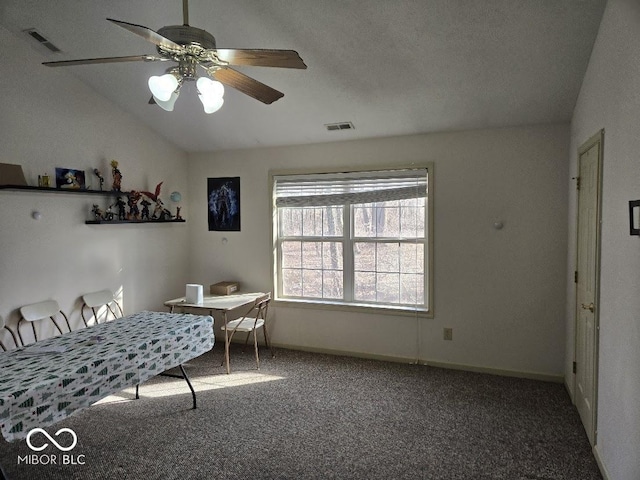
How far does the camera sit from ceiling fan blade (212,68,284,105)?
7.71 feet

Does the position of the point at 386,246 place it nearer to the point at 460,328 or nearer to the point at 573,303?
the point at 460,328

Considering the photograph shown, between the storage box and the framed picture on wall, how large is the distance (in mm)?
646

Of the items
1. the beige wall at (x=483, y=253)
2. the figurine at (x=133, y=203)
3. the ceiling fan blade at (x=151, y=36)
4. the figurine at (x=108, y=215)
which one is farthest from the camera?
the figurine at (x=133, y=203)

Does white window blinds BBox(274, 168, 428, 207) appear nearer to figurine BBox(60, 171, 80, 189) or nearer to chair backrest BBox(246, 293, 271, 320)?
chair backrest BBox(246, 293, 271, 320)

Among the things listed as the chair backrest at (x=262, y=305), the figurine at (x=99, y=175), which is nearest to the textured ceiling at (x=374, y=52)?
the figurine at (x=99, y=175)

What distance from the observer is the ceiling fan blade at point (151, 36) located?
1746 mm

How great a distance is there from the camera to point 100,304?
411 centimetres

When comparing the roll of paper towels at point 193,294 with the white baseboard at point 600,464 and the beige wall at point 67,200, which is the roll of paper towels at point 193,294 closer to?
the beige wall at point 67,200

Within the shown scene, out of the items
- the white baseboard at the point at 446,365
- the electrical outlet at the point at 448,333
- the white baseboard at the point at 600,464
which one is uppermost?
the electrical outlet at the point at 448,333

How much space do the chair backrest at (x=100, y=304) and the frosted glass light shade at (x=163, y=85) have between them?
8.62 ft

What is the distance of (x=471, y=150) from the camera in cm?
406

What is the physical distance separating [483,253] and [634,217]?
2107 mm

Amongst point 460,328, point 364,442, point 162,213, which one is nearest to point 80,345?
point 364,442

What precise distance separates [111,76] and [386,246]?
3031 mm
